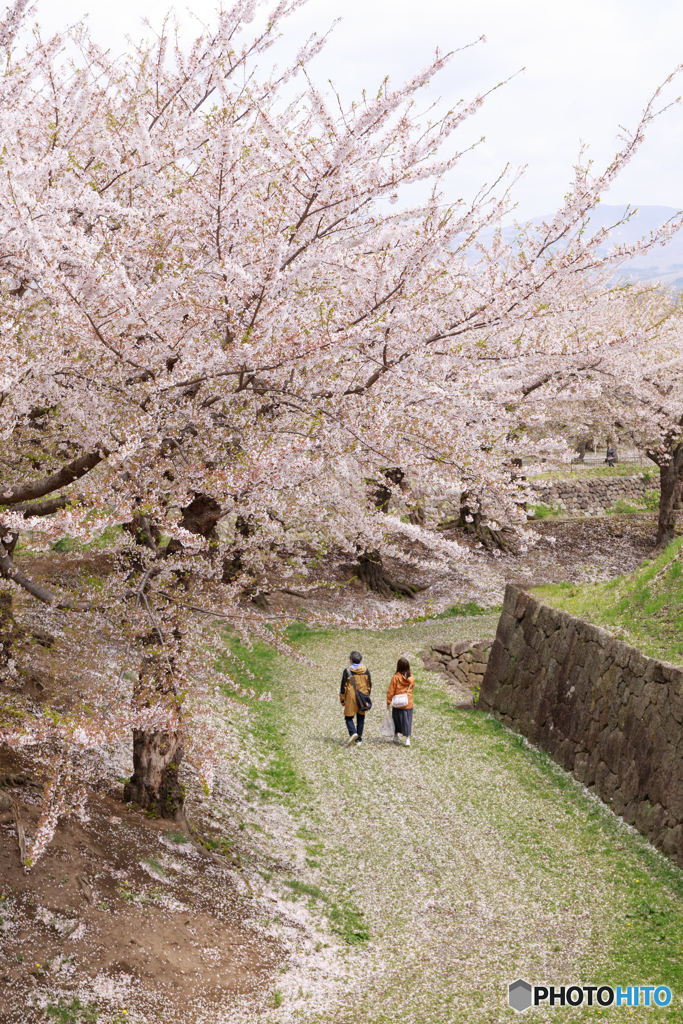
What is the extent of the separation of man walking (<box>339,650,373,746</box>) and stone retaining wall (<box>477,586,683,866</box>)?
10.6 feet

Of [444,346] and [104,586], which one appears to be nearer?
[104,586]

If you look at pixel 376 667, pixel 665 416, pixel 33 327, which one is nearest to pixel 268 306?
pixel 33 327

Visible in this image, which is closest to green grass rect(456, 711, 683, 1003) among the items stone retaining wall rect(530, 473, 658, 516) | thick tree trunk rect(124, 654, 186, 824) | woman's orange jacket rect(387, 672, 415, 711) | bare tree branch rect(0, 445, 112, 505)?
woman's orange jacket rect(387, 672, 415, 711)

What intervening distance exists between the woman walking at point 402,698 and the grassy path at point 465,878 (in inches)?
17.6

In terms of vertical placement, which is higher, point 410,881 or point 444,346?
point 444,346

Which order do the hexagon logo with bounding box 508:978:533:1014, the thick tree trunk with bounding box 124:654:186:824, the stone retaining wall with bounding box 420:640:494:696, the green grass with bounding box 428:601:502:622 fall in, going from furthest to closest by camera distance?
the green grass with bounding box 428:601:502:622 < the stone retaining wall with bounding box 420:640:494:696 < the thick tree trunk with bounding box 124:654:186:824 < the hexagon logo with bounding box 508:978:533:1014

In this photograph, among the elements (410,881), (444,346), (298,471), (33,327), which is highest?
(444,346)

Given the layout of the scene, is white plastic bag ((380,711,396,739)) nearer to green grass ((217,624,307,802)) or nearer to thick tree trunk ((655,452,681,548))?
green grass ((217,624,307,802))

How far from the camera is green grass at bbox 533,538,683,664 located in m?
10.6

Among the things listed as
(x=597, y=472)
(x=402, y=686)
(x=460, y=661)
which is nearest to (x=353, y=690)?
(x=402, y=686)

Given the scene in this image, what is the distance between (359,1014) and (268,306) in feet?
20.4

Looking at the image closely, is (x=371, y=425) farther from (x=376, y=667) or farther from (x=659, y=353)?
(x=659, y=353)

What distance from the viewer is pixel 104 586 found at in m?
7.63

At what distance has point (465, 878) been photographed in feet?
30.0
